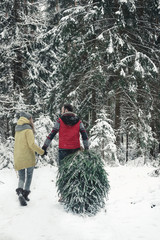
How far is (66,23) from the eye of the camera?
31.8ft

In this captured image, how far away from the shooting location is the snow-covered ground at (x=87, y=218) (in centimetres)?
333

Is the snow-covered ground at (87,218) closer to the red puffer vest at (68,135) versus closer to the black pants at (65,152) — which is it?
the black pants at (65,152)

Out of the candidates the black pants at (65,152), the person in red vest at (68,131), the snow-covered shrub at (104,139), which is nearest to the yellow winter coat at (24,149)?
the person in red vest at (68,131)

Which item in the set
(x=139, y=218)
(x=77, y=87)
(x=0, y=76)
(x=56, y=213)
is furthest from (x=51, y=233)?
(x=0, y=76)

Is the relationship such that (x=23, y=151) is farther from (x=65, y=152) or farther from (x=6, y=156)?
(x=6, y=156)

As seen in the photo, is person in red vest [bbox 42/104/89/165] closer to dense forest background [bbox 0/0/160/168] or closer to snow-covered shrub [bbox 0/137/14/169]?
dense forest background [bbox 0/0/160/168]

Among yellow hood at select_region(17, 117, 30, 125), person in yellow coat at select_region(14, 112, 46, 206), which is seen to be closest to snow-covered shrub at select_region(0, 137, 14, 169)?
person in yellow coat at select_region(14, 112, 46, 206)

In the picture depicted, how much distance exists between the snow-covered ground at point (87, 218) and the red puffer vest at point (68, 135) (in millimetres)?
1338

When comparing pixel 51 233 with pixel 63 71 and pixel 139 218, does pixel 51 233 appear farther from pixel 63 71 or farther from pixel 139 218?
pixel 63 71

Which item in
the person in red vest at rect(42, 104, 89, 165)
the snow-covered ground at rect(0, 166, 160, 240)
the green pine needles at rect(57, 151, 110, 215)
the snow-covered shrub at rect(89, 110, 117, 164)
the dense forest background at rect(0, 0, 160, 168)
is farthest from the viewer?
the snow-covered shrub at rect(89, 110, 117, 164)

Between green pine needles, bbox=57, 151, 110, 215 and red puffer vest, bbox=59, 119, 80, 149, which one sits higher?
red puffer vest, bbox=59, 119, 80, 149

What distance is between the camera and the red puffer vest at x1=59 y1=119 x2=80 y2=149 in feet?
15.6

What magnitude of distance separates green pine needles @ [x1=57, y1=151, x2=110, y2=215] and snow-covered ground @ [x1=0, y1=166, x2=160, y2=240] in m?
0.20

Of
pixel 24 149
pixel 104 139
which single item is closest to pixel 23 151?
pixel 24 149
